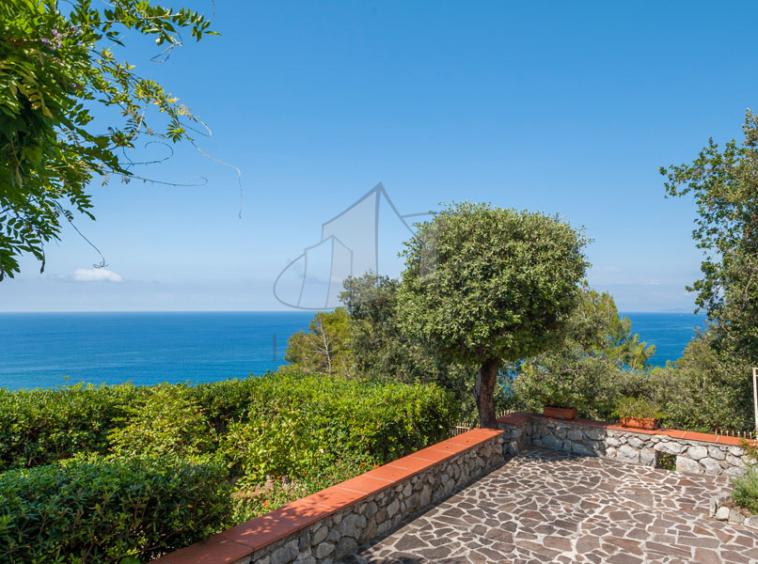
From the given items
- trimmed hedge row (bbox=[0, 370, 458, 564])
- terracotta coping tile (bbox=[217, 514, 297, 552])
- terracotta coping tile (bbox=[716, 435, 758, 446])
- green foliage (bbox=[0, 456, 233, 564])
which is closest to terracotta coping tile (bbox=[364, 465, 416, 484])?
trimmed hedge row (bbox=[0, 370, 458, 564])

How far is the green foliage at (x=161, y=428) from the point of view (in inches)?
247

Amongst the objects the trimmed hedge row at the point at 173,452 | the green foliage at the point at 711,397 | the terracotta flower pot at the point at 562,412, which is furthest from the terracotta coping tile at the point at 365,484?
the green foliage at the point at 711,397

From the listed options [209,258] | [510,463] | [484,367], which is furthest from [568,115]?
[209,258]

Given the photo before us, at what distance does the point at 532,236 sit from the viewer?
28.9 ft

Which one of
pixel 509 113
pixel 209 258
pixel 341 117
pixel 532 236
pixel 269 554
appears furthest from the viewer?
pixel 209 258

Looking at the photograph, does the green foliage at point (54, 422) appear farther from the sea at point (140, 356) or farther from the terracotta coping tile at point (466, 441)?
the sea at point (140, 356)

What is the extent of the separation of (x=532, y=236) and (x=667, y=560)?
5.66m

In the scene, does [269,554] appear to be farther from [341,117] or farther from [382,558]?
[341,117]

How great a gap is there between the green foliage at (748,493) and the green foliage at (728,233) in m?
5.93

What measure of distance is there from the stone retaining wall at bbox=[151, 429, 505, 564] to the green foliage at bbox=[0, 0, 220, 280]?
107 inches

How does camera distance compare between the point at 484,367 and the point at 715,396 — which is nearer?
the point at 484,367

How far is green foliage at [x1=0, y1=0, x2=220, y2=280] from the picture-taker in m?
1.74

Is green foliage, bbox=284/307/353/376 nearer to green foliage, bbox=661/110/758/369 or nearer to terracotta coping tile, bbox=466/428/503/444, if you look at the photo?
green foliage, bbox=661/110/758/369

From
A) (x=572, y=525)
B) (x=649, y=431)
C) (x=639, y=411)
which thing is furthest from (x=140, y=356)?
(x=572, y=525)
